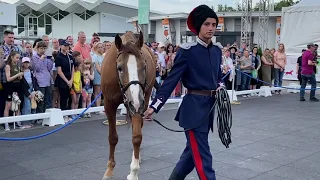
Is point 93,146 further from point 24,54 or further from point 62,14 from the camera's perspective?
point 62,14

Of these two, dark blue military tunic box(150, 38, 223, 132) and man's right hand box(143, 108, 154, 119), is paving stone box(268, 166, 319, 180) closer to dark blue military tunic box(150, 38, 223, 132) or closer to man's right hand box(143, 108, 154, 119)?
dark blue military tunic box(150, 38, 223, 132)

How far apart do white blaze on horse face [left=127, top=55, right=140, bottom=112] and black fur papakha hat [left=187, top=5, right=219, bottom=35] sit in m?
0.68

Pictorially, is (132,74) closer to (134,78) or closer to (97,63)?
(134,78)

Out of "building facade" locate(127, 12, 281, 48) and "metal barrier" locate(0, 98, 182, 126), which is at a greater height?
"building facade" locate(127, 12, 281, 48)

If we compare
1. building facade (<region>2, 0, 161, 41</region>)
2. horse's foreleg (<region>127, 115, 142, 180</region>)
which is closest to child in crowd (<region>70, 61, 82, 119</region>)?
horse's foreleg (<region>127, 115, 142, 180</region>)

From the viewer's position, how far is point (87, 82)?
31.8 ft

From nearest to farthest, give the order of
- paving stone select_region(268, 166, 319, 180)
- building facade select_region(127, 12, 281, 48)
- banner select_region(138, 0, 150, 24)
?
paving stone select_region(268, 166, 319, 180), banner select_region(138, 0, 150, 24), building facade select_region(127, 12, 281, 48)

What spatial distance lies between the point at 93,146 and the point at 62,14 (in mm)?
43808

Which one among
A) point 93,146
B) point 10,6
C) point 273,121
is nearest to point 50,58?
point 93,146

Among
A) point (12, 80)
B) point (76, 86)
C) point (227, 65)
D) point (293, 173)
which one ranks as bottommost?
point (293, 173)

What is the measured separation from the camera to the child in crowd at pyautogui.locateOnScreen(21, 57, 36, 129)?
834 cm

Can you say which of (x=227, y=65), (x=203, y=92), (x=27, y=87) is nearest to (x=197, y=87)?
(x=203, y=92)

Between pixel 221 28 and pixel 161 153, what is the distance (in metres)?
25.9

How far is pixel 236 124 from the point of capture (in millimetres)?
9070
